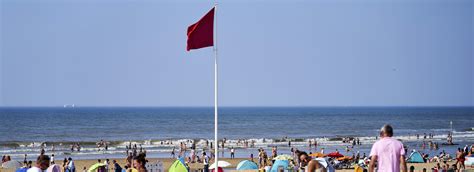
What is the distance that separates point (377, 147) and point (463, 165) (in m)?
23.1

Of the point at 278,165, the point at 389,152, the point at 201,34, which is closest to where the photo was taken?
the point at 389,152

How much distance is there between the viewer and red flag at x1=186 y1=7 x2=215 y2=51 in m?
16.6

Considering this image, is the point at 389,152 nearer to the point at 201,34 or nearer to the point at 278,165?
the point at 201,34

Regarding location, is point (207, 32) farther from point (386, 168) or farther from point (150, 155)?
point (150, 155)

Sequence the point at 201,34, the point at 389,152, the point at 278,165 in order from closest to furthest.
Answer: the point at 389,152 → the point at 201,34 → the point at 278,165

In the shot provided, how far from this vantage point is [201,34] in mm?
16641

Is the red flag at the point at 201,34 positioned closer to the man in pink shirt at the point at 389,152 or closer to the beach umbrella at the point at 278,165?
the man in pink shirt at the point at 389,152

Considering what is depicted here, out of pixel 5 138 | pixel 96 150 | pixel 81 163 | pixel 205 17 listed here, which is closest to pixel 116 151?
pixel 96 150

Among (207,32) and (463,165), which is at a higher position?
(207,32)

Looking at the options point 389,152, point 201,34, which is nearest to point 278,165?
point 201,34

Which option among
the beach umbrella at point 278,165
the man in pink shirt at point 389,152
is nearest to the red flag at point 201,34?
the man in pink shirt at point 389,152

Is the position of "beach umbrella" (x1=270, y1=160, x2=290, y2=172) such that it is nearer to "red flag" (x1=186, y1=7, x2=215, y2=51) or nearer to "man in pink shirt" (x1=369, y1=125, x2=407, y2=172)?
"red flag" (x1=186, y1=7, x2=215, y2=51)

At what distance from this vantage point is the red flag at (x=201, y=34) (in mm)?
16594

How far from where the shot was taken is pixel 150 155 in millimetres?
53656
